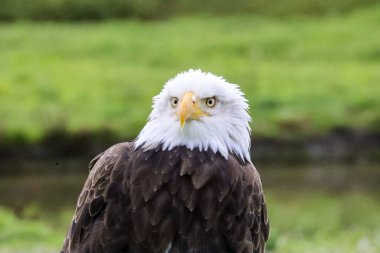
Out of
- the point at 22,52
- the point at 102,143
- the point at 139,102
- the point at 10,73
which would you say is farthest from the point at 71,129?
the point at 22,52

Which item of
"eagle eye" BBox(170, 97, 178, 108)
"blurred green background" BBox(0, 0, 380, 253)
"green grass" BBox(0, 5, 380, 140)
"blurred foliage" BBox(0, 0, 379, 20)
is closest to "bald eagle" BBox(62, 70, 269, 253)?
"eagle eye" BBox(170, 97, 178, 108)

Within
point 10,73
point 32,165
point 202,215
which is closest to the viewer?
point 202,215

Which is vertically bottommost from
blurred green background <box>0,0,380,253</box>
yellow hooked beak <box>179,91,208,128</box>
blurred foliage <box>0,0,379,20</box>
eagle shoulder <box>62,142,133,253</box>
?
eagle shoulder <box>62,142,133,253</box>

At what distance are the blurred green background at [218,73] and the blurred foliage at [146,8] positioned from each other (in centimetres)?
6

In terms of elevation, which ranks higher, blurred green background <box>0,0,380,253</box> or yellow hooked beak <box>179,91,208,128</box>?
blurred green background <box>0,0,380,253</box>

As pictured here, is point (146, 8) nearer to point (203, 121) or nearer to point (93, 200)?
point (93, 200)

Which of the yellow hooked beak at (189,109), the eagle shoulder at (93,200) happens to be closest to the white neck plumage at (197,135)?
the yellow hooked beak at (189,109)

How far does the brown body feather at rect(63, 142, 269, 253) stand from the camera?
757cm

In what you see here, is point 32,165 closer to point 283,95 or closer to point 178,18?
point 283,95

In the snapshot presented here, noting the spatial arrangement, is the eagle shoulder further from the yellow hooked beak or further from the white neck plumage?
the yellow hooked beak

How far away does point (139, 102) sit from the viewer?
3275 centimetres

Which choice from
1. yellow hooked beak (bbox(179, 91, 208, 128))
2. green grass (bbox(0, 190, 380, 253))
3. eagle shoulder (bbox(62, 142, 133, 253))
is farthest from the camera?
green grass (bbox(0, 190, 380, 253))

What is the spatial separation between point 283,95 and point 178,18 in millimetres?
15984

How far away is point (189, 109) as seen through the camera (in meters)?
7.44
